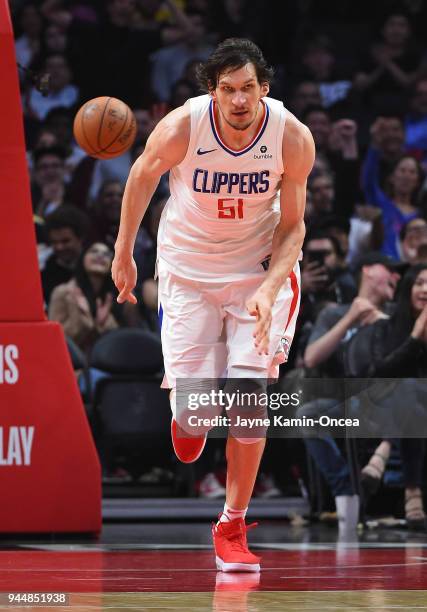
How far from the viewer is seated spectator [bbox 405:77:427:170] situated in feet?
38.4

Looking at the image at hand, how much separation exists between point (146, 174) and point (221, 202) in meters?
0.34

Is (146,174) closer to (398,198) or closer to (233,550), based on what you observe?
(233,550)

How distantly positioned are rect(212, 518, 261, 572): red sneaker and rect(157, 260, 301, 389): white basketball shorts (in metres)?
0.66

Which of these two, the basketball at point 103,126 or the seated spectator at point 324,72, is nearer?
the basketball at point 103,126

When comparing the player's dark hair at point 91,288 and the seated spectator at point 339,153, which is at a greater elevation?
the seated spectator at point 339,153

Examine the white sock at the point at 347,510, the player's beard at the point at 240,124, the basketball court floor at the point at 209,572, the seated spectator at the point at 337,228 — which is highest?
the player's beard at the point at 240,124

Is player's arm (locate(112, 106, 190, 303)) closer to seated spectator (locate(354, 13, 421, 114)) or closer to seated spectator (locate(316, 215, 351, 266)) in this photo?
seated spectator (locate(316, 215, 351, 266))

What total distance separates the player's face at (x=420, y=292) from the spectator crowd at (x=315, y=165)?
1cm

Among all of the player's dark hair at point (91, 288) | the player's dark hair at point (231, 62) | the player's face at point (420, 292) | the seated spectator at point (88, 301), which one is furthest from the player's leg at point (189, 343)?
the player's dark hair at point (91, 288)

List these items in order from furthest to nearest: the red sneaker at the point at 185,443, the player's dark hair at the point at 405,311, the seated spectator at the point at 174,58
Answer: the seated spectator at the point at 174,58 → the player's dark hair at the point at 405,311 → the red sneaker at the point at 185,443

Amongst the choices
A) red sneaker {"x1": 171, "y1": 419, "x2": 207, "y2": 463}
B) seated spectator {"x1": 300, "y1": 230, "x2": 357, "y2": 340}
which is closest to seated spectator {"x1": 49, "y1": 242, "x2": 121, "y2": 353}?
seated spectator {"x1": 300, "y1": 230, "x2": 357, "y2": 340}

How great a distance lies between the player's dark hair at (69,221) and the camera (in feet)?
32.4

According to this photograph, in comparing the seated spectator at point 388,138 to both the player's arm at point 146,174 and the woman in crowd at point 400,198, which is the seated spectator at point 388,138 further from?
the player's arm at point 146,174

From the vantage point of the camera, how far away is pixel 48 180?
35.1 feet
